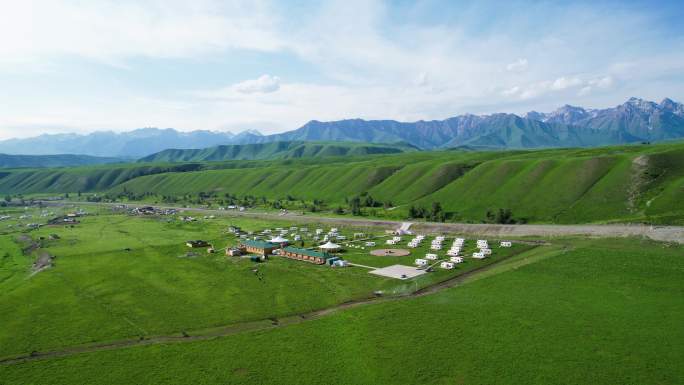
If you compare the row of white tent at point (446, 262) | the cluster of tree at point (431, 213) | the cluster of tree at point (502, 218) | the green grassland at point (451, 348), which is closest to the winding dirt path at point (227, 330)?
the green grassland at point (451, 348)

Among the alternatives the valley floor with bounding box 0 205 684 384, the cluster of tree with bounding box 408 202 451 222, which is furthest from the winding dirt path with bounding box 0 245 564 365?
the cluster of tree with bounding box 408 202 451 222

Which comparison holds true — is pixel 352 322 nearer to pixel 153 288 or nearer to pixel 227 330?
pixel 227 330

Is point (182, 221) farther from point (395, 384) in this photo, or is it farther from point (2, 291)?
point (395, 384)

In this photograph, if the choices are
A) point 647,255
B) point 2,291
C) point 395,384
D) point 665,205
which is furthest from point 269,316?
point 665,205

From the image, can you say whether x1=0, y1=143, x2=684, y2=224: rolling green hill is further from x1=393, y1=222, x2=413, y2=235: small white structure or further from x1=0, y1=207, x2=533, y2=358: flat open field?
x1=0, y1=207, x2=533, y2=358: flat open field

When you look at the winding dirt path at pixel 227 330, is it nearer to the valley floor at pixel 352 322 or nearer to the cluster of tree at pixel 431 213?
the valley floor at pixel 352 322

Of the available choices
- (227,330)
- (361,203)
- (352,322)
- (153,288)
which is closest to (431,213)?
(361,203)
